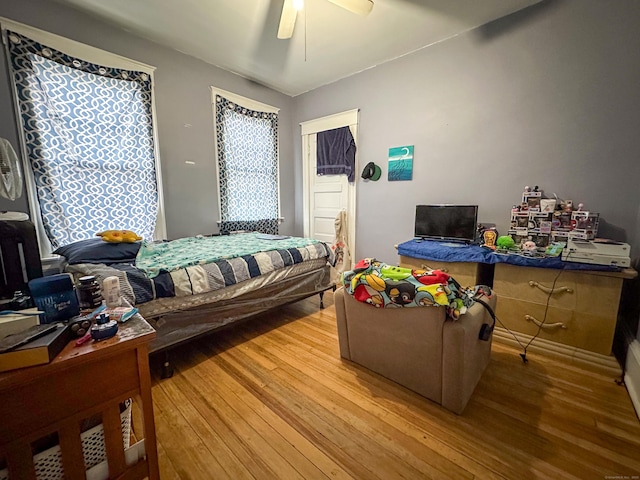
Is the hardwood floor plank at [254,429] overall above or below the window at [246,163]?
below

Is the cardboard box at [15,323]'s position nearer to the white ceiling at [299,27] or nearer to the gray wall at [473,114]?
the gray wall at [473,114]

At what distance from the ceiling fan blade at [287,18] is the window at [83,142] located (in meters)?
1.70

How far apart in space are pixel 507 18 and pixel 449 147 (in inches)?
46.4

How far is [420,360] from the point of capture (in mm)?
1507

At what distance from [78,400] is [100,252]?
1.52 metres

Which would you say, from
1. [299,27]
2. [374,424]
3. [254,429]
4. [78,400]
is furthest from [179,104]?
Answer: [374,424]

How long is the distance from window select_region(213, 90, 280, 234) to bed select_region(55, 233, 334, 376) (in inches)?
46.5

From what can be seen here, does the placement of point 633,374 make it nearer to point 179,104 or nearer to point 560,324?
point 560,324

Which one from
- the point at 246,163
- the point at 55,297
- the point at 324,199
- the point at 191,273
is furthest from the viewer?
the point at 324,199

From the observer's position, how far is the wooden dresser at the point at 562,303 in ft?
A: 5.96

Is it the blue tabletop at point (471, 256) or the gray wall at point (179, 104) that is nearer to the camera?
the blue tabletop at point (471, 256)

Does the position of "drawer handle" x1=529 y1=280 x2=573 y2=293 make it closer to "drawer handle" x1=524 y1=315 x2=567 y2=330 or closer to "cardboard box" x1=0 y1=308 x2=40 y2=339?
"drawer handle" x1=524 y1=315 x2=567 y2=330

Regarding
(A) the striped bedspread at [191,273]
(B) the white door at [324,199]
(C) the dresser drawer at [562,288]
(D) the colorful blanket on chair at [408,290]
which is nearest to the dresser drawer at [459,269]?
(C) the dresser drawer at [562,288]

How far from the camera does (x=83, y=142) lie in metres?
2.46
